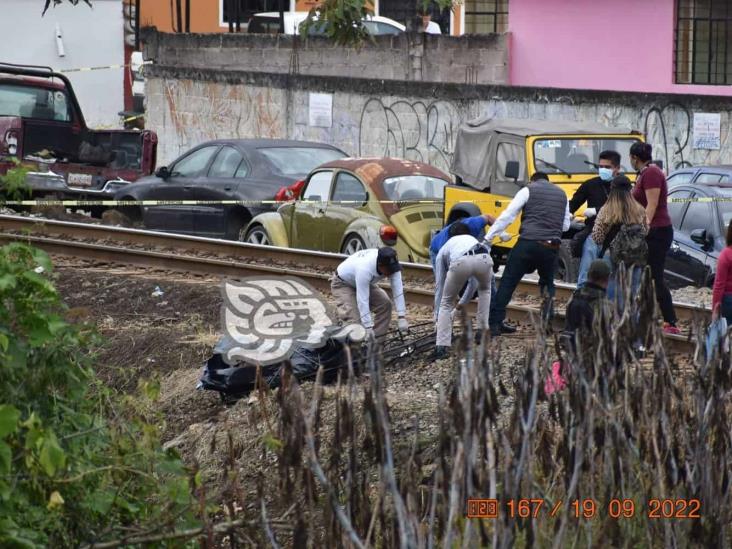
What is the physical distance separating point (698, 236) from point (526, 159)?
2.11m

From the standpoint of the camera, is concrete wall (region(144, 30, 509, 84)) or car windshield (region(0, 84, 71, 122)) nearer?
car windshield (region(0, 84, 71, 122))

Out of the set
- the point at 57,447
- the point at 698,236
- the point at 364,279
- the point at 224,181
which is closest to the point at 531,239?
the point at 364,279

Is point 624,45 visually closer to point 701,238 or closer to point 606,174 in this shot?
point 701,238

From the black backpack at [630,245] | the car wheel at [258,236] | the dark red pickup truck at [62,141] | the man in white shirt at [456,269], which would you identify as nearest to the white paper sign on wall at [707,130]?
the dark red pickup truck at [62,141]

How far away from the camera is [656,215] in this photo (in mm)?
11398

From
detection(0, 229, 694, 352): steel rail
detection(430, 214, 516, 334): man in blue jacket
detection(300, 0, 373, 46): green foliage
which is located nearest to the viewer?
detection(430, 214, 516, 334): man in blue jacket

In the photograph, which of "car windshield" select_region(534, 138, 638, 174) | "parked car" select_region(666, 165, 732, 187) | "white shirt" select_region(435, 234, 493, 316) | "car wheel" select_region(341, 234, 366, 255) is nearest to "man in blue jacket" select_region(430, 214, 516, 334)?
"white shirt" select_region(435, 234, 493, 316)

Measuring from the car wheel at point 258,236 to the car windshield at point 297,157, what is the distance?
144 cm

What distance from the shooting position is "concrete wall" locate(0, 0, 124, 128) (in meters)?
37.9

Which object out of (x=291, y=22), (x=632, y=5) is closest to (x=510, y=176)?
(x=632, y=5)

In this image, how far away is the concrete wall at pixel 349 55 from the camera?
29.3m

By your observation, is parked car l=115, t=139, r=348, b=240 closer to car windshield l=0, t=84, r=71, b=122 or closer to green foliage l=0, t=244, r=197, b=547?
car windshield l=0, t=84, r=71, b=122

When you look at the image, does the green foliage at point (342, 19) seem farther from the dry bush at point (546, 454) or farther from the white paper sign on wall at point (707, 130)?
the white paper sign on wall at point (707, 130)

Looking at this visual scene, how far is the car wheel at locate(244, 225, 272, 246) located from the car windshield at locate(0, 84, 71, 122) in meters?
5.66
